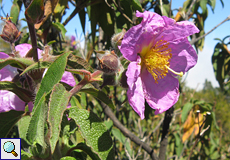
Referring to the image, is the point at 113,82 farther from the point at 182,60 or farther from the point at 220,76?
the point at 220,76

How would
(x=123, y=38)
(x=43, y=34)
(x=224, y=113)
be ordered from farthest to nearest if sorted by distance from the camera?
(x=224, y=113) < (x=43, y=34) < (x=123, y=38)

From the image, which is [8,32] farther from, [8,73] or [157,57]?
[157,57]

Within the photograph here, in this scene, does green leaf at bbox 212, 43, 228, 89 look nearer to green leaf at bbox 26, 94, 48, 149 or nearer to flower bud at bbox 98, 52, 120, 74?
flower bud at bbox 98, 52, 120, 74

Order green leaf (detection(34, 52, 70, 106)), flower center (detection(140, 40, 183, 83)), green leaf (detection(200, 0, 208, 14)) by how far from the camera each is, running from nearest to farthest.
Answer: green leaf (detection(34, 52, 70, 106)) < flower center (detection(140, 40, 183, 83)) < green leaf (detection(200, 0, 208, 14))

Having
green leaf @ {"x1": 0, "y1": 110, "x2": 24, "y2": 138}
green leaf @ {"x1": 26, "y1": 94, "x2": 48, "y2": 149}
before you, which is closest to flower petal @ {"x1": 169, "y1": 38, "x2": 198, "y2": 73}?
green leaf @ {"x1": 26, "y1": 94, "x2": 48, "y2": 149}

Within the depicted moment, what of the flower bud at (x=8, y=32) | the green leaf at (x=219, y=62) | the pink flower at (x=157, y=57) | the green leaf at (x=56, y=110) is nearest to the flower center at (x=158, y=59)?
the pink flower at (x=157, y=57)

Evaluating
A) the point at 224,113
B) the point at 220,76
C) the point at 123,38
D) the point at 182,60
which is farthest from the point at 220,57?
the point at 224,113
